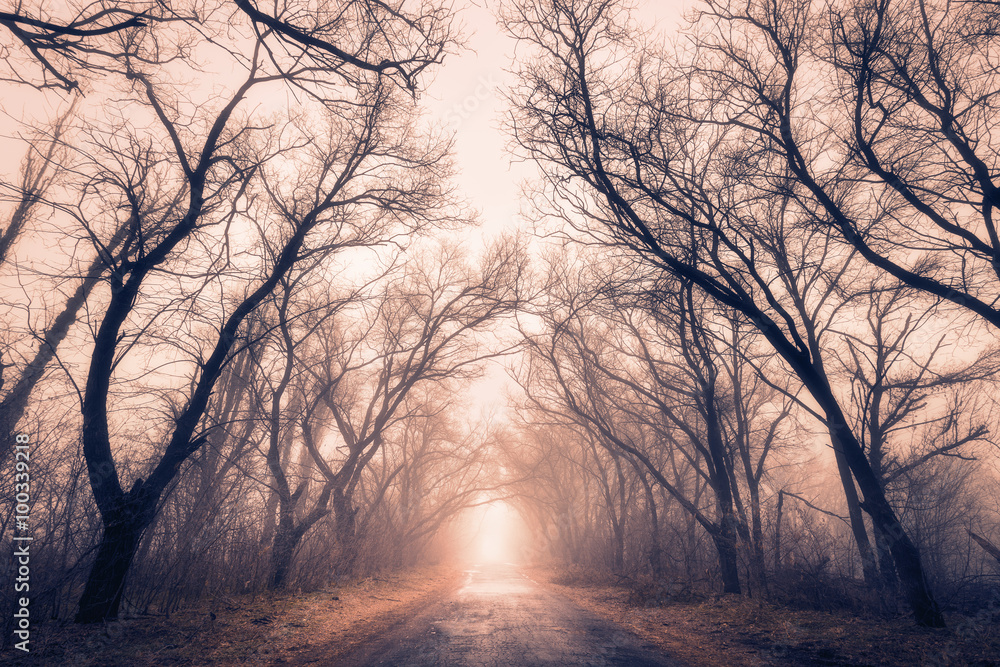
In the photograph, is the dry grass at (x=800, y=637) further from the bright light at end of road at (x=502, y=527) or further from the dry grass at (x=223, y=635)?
the bright light at end of road at (x=502, y=527)

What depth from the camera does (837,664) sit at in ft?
15.6

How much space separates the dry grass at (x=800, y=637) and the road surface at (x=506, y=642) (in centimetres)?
61

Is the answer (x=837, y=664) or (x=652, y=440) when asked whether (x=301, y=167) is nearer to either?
(x=837, y=664)

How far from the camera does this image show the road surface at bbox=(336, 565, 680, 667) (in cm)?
501

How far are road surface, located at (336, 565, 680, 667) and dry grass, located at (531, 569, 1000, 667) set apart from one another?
0.61 m

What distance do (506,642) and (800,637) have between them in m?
3.97

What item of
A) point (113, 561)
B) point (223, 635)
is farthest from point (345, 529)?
point (113, 561)

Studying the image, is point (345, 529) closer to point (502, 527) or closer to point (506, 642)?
point (506, 642)

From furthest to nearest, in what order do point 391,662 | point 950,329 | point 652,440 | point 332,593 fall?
point 652,440, point 332,593, point 950,329, point 391,662

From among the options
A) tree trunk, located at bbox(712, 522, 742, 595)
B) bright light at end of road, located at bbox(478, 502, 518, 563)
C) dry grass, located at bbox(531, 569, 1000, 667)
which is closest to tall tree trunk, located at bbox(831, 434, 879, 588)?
dry grass, located at bbox(531, 569, 1000, 667)

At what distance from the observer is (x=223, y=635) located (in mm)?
5930

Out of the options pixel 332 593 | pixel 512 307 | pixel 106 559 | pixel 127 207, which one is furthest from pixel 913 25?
pixel 332 593

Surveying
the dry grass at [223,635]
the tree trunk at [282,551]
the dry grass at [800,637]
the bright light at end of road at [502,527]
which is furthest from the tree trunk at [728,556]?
the bright light at end of road at [502,527]

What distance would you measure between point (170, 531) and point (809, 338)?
13.9 m
